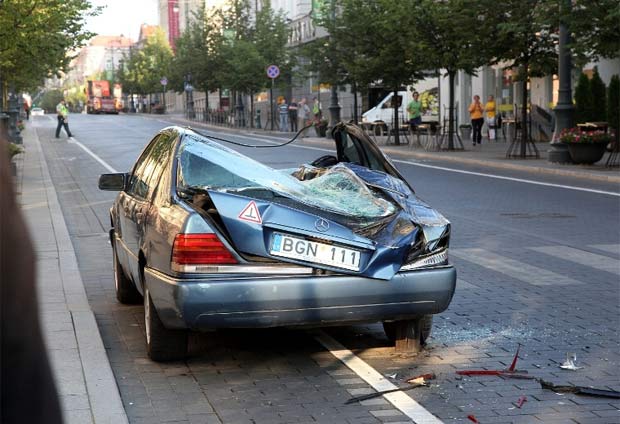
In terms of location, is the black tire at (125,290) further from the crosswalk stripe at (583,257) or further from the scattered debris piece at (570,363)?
the crosswalk stripe at (583,257)

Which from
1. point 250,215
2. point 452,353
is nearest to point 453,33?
point 452,353

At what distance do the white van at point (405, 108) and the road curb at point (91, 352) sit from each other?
37.6 metres

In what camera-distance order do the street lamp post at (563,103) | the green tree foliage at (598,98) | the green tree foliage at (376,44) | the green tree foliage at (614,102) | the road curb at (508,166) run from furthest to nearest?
the green tree foliage at (376,44) < the green tree foliage at (598,98) < the green tree foliage at (614,102) < the street lamp post at (563,103) < the road curb at (508,166)

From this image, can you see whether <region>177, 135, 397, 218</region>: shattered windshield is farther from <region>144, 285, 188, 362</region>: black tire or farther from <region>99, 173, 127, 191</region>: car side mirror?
<region>99, 173, 127, 191</region>: car side mirror

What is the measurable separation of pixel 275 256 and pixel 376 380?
90 cm

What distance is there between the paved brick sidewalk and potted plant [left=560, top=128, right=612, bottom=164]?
14690mm

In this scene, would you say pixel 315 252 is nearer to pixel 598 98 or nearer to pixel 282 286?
pixel 282 286

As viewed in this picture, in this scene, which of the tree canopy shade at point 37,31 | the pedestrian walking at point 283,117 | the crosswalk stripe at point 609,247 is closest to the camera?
the crosswalk stripe at point 609,247

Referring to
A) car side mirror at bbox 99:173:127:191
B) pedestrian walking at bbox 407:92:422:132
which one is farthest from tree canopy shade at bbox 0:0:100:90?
car side mirror at bbox 99:173:127:191

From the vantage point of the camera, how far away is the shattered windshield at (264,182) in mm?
6555

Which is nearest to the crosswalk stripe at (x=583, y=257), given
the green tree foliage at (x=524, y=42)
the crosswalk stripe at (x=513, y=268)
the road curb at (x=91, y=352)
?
the crosswalk stripe at (x=513, y=268)

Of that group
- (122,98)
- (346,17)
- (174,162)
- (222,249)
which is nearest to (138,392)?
(222,249)

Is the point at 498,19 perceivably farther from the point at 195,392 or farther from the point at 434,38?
the point at 195,392

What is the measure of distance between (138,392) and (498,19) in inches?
913
